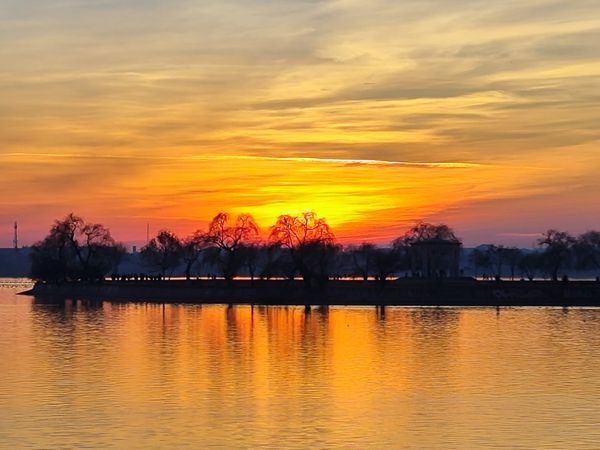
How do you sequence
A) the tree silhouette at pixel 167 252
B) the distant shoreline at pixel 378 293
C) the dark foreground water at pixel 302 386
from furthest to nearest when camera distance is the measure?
the tree silhouette at pixel 167 252
the distant shoreline at pixel 378 293
the dark foreground water at pixel 302 386

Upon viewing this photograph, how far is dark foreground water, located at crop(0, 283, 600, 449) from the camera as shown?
30.9 m

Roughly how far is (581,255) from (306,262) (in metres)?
62.5

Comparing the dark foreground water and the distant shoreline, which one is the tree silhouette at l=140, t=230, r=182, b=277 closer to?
the distant shoreline

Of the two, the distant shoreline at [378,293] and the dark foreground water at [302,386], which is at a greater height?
the distant shoreline at [378,293]

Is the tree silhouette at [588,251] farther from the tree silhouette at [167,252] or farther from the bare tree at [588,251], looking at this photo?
the tree silhouette at [167,252]

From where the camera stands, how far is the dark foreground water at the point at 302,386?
101 ft

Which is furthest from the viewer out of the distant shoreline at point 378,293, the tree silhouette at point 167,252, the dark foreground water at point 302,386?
the tree silhouette at point 167,252

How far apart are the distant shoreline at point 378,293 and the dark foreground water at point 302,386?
30.7 m

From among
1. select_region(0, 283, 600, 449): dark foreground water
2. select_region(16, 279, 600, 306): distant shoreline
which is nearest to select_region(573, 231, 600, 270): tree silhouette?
select_region(16, 279, 600, 306): distant shoreline

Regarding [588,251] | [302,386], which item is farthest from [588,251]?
[302,386]

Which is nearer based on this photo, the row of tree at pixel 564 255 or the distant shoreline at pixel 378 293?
the distant shoreline at pixel 378 293

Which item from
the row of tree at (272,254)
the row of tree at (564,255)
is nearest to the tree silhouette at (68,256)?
the row of tree at (272,254)

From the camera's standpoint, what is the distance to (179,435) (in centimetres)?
3086

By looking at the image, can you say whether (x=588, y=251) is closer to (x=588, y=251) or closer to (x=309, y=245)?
(x=588, y=251)
